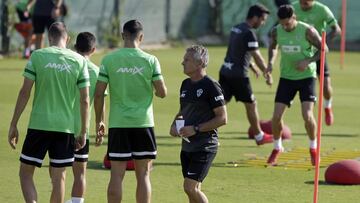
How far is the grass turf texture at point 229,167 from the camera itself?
42.0ft

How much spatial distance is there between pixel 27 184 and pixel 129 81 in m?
1.46

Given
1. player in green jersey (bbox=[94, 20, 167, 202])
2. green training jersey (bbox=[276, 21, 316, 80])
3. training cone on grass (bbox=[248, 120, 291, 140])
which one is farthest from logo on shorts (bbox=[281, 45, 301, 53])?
player in green jersey (bbox=[94, 20, 167, 202])

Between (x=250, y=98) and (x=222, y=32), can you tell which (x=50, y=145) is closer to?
(x=250, y=98)

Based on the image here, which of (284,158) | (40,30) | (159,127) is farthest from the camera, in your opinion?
(40,30)

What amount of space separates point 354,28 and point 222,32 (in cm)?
485

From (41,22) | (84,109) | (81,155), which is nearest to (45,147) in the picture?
(84,109)

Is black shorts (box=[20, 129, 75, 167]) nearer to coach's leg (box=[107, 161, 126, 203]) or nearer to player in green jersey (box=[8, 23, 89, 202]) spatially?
player in green jersey (box=[8, 23, 89, 202])

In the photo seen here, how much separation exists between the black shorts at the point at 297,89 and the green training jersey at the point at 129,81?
478cm

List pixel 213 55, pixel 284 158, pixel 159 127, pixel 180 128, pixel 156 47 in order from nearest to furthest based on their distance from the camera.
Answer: pixel 180 128 → pixel 284 158 → pixel 159 127 → pixel 213 55 → pixel 156 47

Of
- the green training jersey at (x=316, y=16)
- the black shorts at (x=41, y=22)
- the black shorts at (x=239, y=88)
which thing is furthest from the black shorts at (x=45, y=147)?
the black shorts at (x=41, y=22)

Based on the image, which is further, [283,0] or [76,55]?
[283,0]

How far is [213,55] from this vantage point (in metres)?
33.9

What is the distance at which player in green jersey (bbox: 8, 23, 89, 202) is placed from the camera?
10.6 m

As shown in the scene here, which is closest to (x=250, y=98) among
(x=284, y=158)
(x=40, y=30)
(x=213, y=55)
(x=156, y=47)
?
(x=284, y=158)
